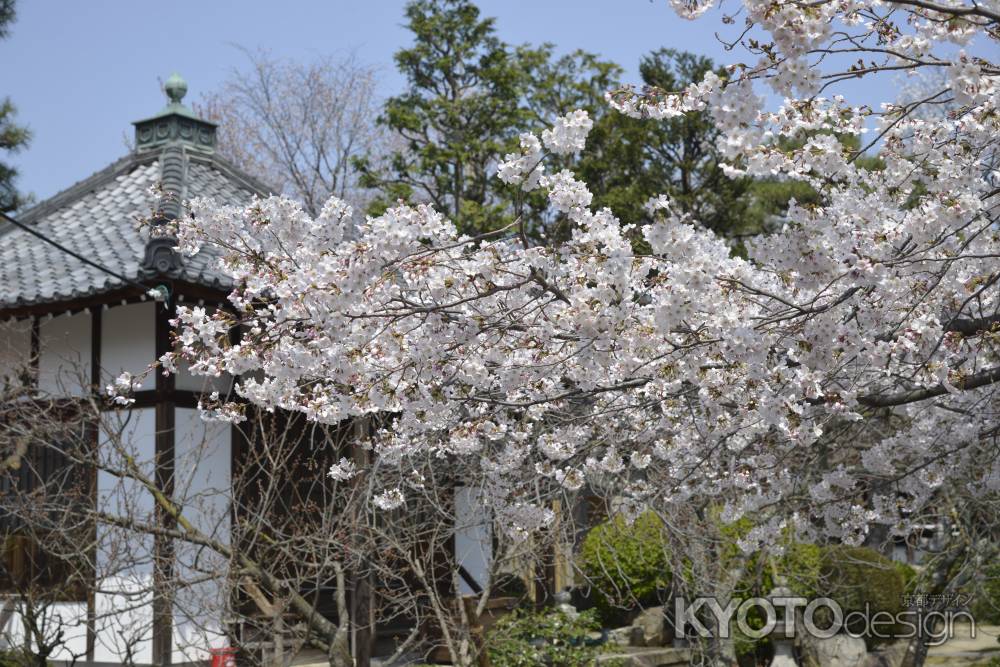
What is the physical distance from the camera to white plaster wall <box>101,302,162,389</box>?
8.80m

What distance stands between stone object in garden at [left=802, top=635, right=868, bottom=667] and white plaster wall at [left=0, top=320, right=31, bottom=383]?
8092mm

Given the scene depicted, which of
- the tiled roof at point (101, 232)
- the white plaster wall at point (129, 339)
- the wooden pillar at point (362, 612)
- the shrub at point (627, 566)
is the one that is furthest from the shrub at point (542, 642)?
the tiled roof at point (101, 232)

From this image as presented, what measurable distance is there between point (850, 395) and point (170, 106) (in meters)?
9.39

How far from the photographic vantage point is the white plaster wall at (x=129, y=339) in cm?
880

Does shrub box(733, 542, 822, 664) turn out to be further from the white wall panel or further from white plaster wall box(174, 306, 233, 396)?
the white wall panel

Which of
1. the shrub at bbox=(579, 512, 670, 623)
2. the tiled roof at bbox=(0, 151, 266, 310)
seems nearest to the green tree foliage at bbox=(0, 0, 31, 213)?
the tiled roof at bbox=(0, 151, 266, 310)

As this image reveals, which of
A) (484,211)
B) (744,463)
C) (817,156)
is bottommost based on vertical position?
(744,463)

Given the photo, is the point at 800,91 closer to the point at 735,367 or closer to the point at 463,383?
the point at 735,367

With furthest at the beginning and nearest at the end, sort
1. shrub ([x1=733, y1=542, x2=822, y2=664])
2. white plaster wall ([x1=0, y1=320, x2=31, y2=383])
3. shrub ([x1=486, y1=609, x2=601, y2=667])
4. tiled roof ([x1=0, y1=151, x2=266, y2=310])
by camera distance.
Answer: shrub ([x1=733, y1=542, x2=822, y2=664]) < shrub ([x1=486, y1=609, x2=601, y2=667]) < tiled roof ([x1=0, y1=151, x2=266, y2=310]) < white plaster wall ([x1=0, y1=320, x2=31, y2=383])

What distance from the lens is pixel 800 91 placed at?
136 inches

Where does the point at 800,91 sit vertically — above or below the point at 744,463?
above

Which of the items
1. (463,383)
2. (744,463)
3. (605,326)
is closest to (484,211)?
(744,463)

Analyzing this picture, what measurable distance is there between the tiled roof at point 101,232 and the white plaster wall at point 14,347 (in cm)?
29

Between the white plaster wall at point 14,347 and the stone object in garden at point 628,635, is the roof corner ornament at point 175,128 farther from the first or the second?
the stone object in garden at point 628,635
